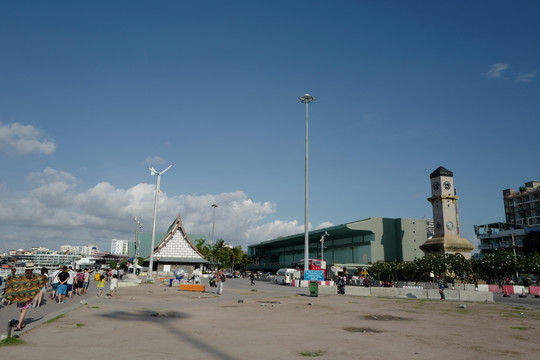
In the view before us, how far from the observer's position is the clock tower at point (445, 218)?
2621 inches

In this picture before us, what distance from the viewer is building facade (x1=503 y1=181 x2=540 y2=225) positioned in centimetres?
11281

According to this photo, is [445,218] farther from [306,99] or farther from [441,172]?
[306,99]

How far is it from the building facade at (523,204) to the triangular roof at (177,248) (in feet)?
318

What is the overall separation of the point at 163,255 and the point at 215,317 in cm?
6408

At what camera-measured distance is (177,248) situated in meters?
76.1

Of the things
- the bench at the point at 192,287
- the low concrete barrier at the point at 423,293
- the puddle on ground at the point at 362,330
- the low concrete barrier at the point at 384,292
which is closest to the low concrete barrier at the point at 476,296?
the low concrete barrier at the point at 423,293

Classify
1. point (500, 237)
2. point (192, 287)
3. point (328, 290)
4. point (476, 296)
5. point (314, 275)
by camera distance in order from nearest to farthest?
1. point (476, 296)
2. point (192, 287)
3. point (328, 290)
4. point (314, 275)
5. point (500, 237)

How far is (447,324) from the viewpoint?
1377cm

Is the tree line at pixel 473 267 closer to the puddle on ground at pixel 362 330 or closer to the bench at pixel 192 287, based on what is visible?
the bench at pixel 192 287

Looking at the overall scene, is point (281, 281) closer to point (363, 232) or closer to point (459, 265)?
point (459, 265)

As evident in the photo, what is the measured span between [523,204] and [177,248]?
342ft

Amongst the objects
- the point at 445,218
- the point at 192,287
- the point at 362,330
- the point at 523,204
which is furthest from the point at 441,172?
the point at 523,204

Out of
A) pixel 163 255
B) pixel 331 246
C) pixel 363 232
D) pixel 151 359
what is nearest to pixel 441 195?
pixel 363 232

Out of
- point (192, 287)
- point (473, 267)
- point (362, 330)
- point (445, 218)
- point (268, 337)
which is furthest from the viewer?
point (445, 218)
